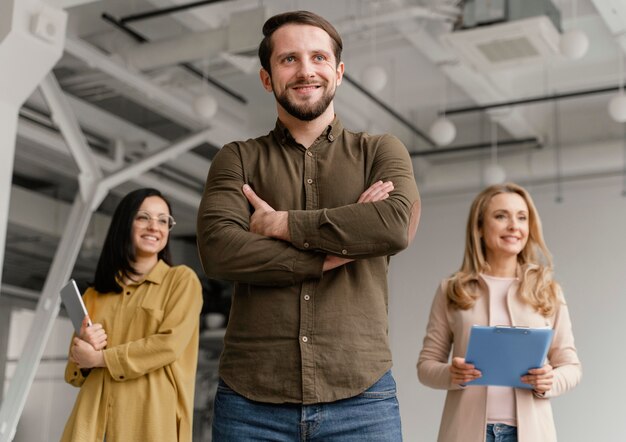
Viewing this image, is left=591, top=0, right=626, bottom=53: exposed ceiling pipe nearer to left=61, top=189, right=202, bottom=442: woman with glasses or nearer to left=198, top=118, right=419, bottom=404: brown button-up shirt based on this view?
left=61, top=189, right=202, bottom=442: woman with glasses

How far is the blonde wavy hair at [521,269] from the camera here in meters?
3.15

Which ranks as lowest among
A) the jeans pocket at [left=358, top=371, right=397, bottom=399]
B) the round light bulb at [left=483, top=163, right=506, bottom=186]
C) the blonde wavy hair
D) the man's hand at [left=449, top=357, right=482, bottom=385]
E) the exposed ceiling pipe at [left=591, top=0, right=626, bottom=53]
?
the jeans pocket at [left=358, top=371, right=397, bottom=399]

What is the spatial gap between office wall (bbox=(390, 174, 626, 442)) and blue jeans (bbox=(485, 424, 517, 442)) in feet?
19.1

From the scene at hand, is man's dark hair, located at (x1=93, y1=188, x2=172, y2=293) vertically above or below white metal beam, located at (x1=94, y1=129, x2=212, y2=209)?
below

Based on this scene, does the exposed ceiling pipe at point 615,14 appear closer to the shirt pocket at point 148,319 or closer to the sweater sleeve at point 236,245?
the shirt pocket at point 148,319

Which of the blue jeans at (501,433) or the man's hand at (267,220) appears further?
the blue jeans at (501,433)

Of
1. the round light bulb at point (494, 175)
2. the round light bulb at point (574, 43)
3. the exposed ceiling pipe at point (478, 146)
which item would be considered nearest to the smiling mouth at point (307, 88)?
the round light bulb at point (574, 43)

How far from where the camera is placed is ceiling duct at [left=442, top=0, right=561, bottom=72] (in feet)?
18.7

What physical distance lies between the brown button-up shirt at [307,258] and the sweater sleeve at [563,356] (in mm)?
1361

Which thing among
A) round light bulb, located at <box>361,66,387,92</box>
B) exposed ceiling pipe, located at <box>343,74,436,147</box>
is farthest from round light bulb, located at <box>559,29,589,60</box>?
exposed ceiling pipe, located at <box>343,74,436,147</box>

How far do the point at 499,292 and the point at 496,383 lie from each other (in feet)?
1.32

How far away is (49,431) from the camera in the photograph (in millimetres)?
6113

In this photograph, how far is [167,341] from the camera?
123 inches

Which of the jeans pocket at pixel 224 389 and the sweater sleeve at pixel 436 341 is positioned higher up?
the sweater sleeve at pixel 436 341
